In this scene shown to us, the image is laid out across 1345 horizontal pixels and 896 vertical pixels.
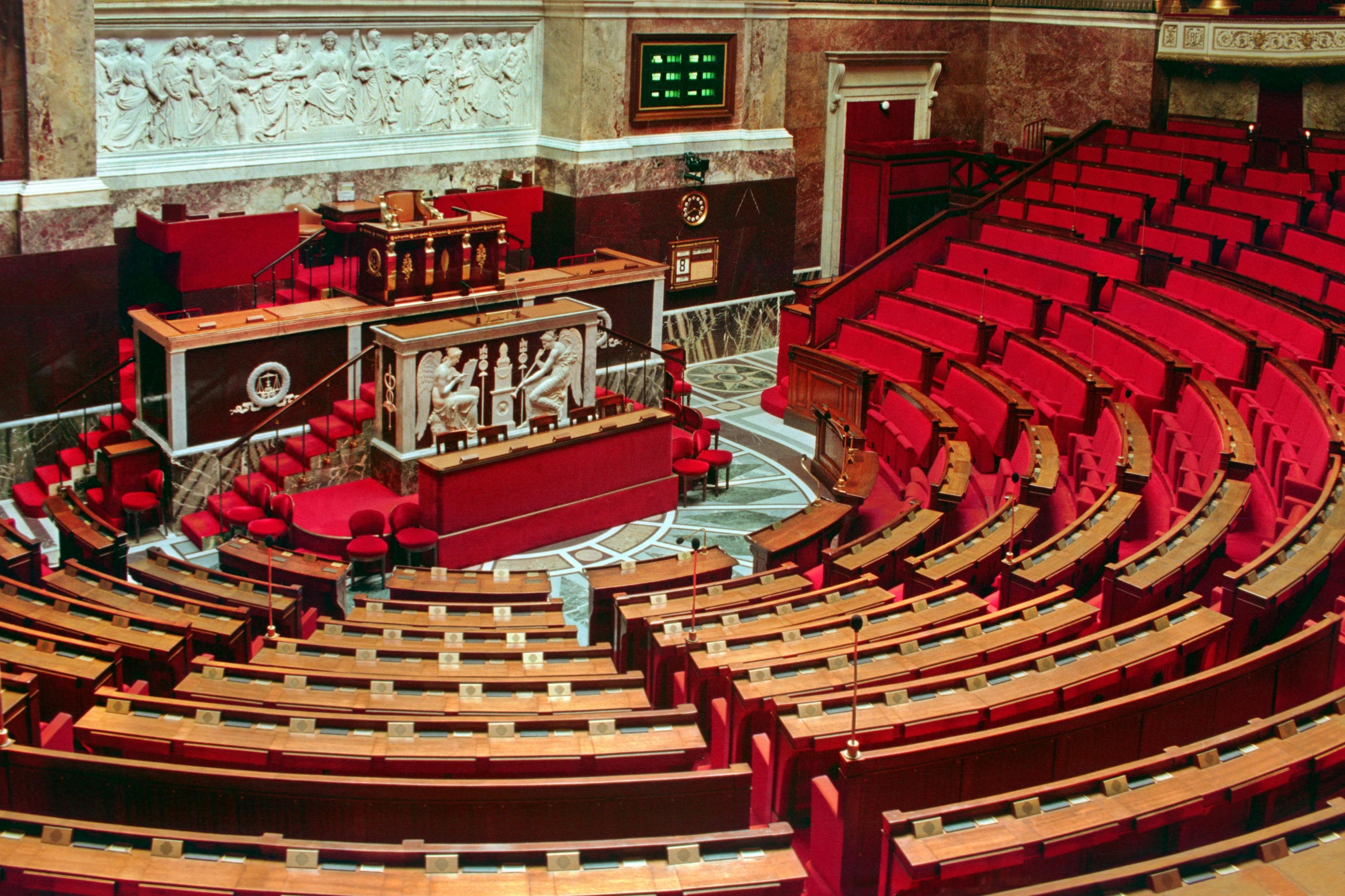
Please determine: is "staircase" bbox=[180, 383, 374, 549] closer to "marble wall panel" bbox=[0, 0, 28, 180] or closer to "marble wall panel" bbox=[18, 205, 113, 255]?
"marble wall panel" bbox=[18, 205, 113, 255]

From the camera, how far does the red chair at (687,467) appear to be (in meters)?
8.81

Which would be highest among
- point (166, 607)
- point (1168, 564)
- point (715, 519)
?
point (1168, 564)

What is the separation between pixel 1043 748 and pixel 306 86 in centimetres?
770

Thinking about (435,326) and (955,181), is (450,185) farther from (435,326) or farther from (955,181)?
(955,181)

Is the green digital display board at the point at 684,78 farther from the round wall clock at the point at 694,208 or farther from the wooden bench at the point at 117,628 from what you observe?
the wooden bench at the point at 117,628

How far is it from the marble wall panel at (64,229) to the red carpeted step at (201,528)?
185cm

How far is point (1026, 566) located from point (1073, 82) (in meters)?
8.45

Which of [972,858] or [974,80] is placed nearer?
[972,858]

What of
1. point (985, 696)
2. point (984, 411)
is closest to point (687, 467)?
point (984, 411)

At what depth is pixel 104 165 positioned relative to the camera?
894 cm

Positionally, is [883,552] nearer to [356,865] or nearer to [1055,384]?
[1055,384]

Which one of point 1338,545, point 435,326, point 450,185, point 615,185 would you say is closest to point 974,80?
point 615,185

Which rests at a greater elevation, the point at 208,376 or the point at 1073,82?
the point at 1073,82

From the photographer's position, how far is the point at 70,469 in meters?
8.41
